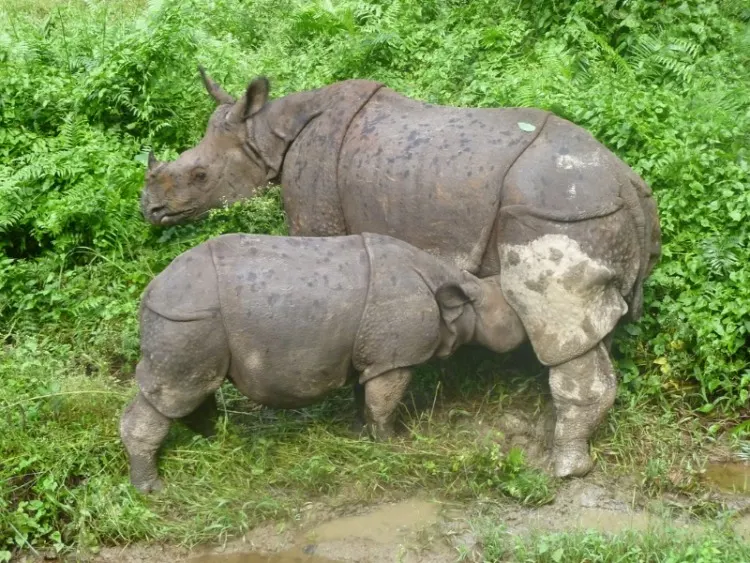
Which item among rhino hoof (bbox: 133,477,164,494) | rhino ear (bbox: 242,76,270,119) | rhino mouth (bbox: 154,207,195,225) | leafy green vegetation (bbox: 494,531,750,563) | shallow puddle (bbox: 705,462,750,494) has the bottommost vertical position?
rhino hoof (bbox: 133,477,164,494)

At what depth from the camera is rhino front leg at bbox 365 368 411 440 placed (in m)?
6.26

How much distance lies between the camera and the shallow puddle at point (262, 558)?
595cm

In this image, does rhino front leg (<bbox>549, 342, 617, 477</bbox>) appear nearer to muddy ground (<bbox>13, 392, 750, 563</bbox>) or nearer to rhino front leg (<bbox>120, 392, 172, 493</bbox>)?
muddy ground (<bbox>13, 392, 750, 563</bbox>)

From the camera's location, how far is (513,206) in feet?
20.7

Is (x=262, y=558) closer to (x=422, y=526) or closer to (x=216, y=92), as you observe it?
(x=422, y=526)

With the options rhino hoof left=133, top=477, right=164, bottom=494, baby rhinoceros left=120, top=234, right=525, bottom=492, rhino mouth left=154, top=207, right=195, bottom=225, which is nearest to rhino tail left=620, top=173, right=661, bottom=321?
baby rhinoceros left=120, top=234, right=525, bottom=492

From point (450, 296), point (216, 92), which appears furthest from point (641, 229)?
point (216, 92)

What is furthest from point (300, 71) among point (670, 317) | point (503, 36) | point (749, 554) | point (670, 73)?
point (749, 554)

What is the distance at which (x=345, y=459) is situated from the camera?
6.52m

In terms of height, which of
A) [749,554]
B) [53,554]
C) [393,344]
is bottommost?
[53,554]

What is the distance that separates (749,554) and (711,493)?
2.75ft

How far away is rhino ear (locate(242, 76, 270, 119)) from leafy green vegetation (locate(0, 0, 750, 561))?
0.64 metres

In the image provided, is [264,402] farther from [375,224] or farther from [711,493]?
[711,493]

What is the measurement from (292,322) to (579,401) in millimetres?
1751
